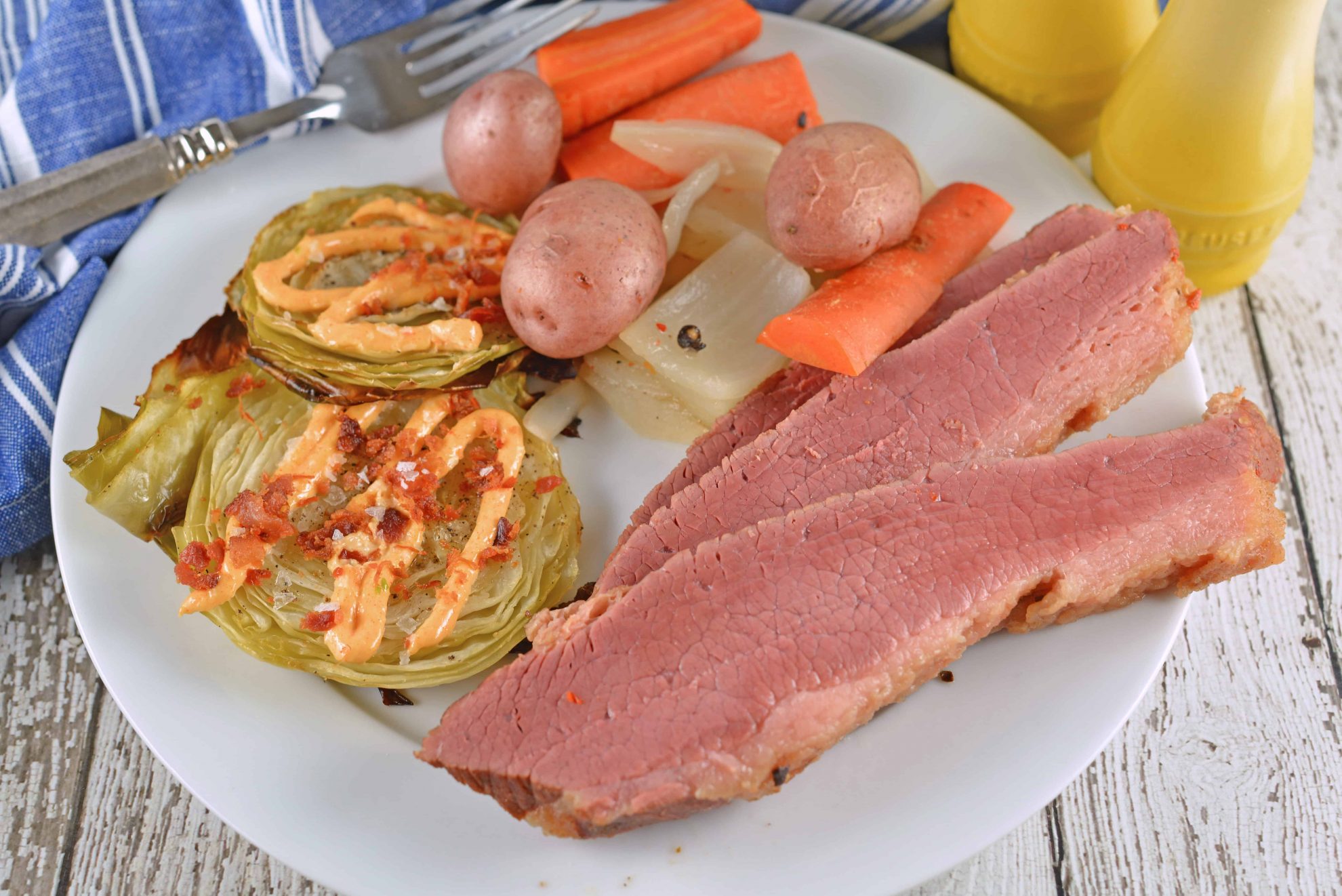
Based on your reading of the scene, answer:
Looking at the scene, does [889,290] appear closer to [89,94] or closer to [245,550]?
[245,550]

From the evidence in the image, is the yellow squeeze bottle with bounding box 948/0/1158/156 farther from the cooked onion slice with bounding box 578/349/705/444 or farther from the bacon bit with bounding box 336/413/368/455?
the bacon bit with bounding box 336/413/368/455

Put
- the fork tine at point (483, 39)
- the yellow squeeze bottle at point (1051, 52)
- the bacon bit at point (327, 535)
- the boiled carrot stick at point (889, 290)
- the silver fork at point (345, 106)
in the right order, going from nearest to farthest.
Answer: the bacon bit at point (327, 535), the boiled carrot stick at point (889, 290), the silver fork at point (345, 106), the yellow squeeze bottle at point (1051, 52), the fork tine at point (483, 39)

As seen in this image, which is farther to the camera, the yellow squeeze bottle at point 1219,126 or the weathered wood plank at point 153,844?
the yellow squeeze bottle at point 1219,126

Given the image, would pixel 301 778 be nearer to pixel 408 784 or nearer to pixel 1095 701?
pixel 408 784

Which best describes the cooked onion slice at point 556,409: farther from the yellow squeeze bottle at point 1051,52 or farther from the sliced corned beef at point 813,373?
the yellow squeeze bottle at point 1051,52

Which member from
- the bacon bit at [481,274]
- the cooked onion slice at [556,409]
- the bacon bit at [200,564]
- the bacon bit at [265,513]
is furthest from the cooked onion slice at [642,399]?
the bacon bit at [200,564]

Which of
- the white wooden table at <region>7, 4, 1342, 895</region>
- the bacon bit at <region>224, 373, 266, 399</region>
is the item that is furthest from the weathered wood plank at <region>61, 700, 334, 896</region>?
the bacon bit at <region>224, 373, 266, 399</region>
